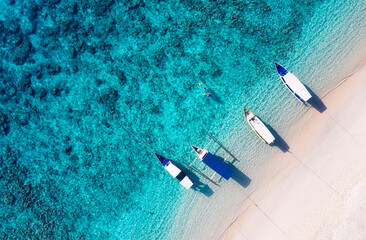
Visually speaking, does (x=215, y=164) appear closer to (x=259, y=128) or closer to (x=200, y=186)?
(x=200, y=186)

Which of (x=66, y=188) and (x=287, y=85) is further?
(x=66, y=188)

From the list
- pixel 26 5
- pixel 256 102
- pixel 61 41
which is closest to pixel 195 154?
pixel 256 102

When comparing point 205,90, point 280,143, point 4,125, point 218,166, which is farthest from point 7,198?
point 280,143

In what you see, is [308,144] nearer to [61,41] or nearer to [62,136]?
[62,136]

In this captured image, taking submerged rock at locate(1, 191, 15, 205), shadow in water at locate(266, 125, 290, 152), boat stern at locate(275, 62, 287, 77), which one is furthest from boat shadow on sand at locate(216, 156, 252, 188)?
submerged rock at locate(1, 191, 15, 205)

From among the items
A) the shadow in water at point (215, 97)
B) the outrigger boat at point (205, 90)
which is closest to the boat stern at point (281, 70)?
the shadow in water at point (215, 97)

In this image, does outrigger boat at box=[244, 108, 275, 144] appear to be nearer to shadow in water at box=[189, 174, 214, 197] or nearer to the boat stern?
the boat stern
